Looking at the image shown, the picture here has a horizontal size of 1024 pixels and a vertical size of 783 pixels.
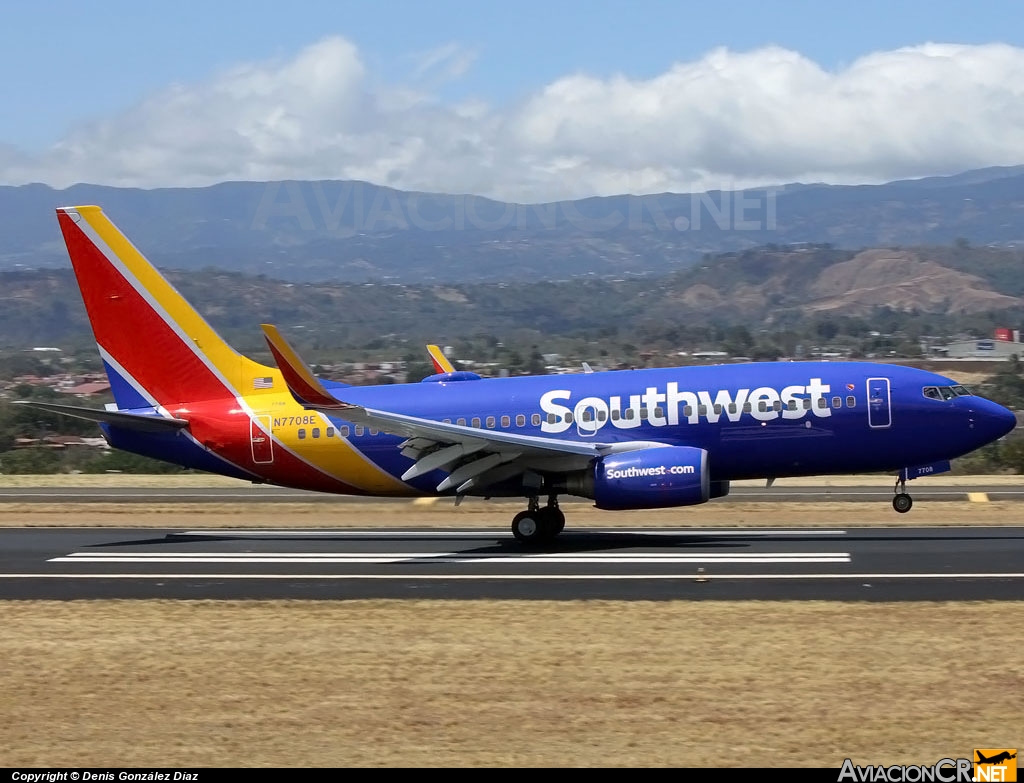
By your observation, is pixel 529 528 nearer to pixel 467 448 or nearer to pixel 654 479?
pixel 467 448

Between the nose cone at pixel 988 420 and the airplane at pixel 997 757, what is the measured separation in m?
17.8

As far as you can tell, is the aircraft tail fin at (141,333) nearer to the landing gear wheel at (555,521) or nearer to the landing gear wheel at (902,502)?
the landing gear wheel at (555,521)

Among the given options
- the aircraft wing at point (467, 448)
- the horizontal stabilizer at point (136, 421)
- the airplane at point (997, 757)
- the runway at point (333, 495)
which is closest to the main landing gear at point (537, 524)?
the aircraft wing at point (467, 448)

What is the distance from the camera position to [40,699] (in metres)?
14.7

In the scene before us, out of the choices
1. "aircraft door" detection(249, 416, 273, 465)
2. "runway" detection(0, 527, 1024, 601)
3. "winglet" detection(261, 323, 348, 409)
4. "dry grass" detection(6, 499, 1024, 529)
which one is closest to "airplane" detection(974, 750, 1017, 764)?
"runway" detection(0, 527, 1024, 601)

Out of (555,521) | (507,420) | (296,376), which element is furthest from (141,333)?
(555,521)

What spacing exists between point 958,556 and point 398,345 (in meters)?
161

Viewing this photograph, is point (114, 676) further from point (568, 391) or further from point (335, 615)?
point (568, 391)

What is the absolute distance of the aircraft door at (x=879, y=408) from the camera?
28.6m

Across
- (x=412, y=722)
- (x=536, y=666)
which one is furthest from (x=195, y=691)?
(x=536, y=666)

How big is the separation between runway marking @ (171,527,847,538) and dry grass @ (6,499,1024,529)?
3.34 ft

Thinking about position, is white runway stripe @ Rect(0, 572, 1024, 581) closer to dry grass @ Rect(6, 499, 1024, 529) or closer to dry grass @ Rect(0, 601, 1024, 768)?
dry grass @ Rect(0, 601, 1024, 768)

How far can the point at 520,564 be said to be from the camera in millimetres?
25938

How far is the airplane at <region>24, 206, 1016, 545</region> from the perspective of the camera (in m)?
27.9
